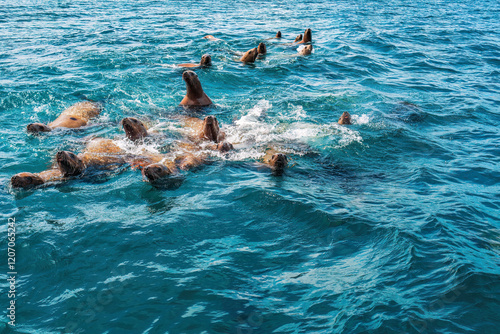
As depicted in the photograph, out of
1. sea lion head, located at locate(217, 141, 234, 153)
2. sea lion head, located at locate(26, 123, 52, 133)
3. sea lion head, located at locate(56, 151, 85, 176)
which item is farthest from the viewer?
sea lion head, located at locate(26, 123, 52, 133)

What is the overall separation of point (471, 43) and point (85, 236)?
16.5 m

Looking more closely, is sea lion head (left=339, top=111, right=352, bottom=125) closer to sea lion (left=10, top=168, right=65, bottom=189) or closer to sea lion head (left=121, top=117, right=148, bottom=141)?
sea lion head (left=121, top=117, right=148, bottom=141)

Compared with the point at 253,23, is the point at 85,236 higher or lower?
lower

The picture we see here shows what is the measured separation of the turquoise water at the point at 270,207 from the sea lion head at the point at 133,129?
19 cm

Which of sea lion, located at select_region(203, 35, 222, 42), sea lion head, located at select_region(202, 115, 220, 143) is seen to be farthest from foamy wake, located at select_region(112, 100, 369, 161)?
sea lion, located at select_region(203, 35, 222, 42)

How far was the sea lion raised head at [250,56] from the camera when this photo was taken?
1325 centimetres

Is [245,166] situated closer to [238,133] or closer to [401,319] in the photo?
[238,133]

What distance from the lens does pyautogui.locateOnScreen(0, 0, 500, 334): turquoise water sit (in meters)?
4.14

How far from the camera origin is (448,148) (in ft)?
26.4

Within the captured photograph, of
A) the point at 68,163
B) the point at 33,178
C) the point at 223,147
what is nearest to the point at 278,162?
the point at 223,147

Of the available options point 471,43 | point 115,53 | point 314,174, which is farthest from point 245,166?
point 471,43

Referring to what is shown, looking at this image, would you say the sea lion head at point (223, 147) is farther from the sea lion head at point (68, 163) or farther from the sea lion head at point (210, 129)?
the sea lion head at point (68, 163)

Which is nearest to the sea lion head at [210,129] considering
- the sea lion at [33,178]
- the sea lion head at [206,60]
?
the sea lion at [33,178]

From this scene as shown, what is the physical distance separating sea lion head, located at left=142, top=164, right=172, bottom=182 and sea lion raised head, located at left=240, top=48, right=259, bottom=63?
757cm
